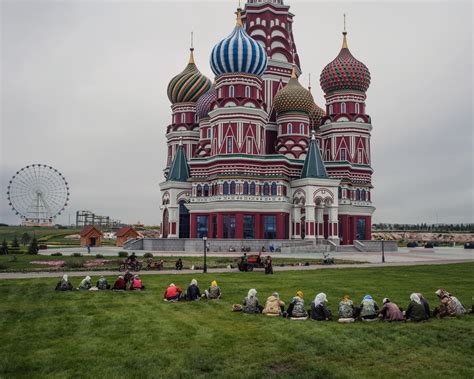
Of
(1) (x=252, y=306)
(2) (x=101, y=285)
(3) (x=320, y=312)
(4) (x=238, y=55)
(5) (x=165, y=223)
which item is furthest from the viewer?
(5) (x=165, y=223)

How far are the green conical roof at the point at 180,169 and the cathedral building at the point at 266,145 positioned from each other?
0.44ft

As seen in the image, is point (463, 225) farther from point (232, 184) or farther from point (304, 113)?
point (232, 184)

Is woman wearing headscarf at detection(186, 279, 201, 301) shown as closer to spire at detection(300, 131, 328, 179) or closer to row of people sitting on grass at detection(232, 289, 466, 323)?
row of people sitting on grass at detection(232, 289, 466, 323)

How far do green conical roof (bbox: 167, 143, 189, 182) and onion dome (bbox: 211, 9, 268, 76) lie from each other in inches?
503

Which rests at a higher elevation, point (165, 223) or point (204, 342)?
point (165, 223)

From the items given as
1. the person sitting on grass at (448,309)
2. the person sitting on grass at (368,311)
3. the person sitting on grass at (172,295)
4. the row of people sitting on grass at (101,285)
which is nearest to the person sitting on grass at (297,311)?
the person sitting on grass at (368,311)

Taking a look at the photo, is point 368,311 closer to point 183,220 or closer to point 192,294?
point 192,294

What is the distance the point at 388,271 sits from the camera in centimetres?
2842

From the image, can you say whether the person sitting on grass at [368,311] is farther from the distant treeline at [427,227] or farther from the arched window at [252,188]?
the distant treeline at [427,227]

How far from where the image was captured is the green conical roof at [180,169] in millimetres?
63125

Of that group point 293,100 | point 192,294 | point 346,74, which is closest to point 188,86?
point 293,100

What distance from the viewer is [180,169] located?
63.7 meters

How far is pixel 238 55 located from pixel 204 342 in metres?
49.6

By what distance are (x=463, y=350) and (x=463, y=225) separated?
466 ft
